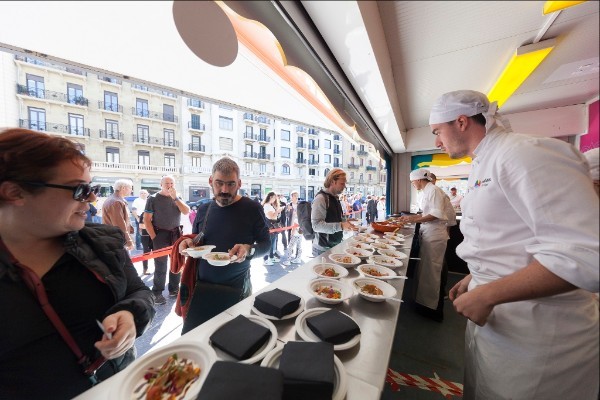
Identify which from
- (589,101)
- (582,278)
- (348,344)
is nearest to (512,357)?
(582,278)

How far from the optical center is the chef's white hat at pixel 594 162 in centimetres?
46

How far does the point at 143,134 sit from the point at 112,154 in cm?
193

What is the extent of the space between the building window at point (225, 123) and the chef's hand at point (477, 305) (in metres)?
18.8

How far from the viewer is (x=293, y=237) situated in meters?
6.66

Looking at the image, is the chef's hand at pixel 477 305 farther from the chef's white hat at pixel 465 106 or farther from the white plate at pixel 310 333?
the chef's white hat at pixel 465 106

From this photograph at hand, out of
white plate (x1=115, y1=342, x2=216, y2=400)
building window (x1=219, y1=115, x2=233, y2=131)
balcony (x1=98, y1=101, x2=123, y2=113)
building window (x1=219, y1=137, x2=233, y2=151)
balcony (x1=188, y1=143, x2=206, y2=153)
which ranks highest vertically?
building window (x1=219, y1=115, x2=233, y2=131)

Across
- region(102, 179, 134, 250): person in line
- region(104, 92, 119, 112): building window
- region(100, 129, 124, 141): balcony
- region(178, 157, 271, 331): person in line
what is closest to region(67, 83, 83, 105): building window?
region(104, 92, 119, 112): building window

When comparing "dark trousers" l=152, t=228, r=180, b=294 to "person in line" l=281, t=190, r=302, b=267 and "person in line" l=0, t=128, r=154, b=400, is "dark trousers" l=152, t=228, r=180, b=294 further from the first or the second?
"person in line" l=0, t=128, r=154, b=400

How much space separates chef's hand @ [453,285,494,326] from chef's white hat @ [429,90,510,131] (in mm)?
611

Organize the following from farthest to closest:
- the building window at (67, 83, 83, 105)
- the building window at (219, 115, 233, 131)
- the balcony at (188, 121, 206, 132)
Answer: the building window at (219, 115, 233, 131)
the balcony at (188, 121, 206, 132)
the building window at (67, 83, 83, 105)

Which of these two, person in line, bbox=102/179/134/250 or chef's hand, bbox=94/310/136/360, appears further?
person in line, bbox=102/179/134/250

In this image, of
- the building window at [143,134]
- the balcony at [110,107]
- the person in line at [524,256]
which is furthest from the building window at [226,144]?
the person in line at [524,256]

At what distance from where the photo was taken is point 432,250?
10.4ft

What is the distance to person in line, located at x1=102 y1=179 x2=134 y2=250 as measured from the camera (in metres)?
3.51
